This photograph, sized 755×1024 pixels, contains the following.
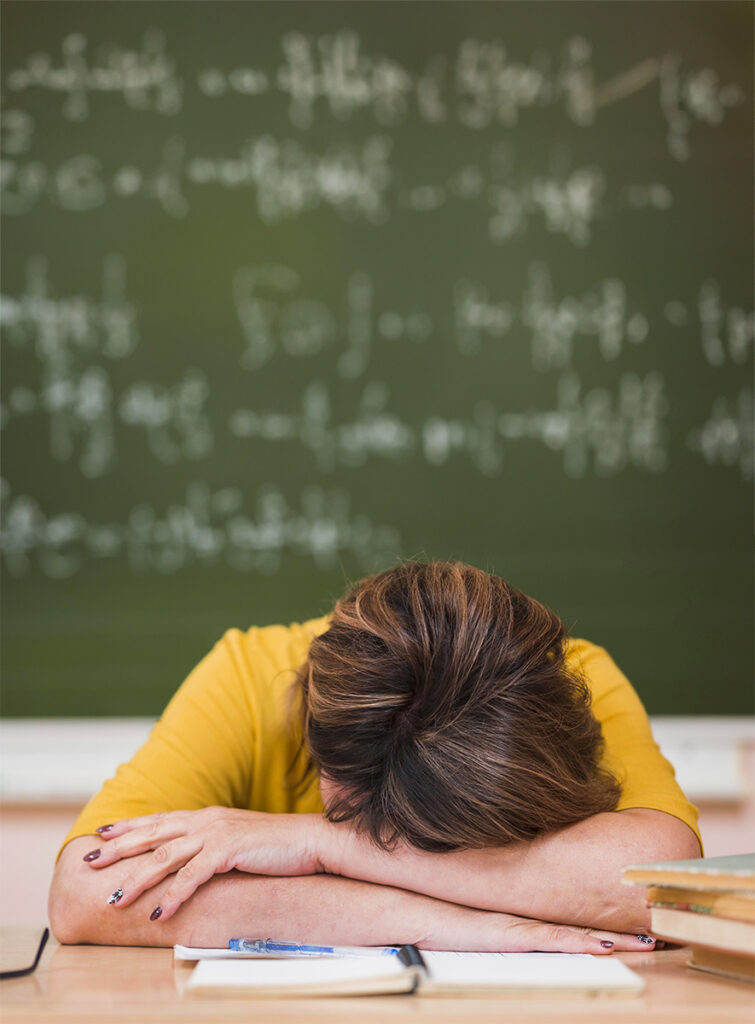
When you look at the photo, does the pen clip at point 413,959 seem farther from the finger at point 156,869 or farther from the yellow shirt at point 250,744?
the yellow shirt at point 250,744

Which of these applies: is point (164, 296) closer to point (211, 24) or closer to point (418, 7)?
point (211, 24)

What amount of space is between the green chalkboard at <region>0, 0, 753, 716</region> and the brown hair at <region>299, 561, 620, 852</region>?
1.11 m

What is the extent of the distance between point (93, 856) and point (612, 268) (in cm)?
167

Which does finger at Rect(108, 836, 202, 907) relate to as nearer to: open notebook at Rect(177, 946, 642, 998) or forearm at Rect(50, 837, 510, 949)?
forearm at Rect(50, 837, 510, 949)

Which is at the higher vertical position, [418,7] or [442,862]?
[418,7]

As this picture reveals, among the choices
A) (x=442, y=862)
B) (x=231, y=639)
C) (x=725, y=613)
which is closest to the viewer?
(x=442, y=862)

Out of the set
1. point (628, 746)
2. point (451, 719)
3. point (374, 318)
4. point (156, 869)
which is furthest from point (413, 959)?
point (374, 318)

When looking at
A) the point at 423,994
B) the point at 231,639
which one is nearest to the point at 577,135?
the point at 231,639

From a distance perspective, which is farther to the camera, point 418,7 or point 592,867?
point 418,7

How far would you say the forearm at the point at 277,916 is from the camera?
0.92 meters

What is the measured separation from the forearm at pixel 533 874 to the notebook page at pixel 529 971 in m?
0.08

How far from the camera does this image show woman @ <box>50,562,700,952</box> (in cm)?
91

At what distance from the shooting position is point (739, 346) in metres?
2.15

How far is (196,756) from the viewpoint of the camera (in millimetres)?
1231
